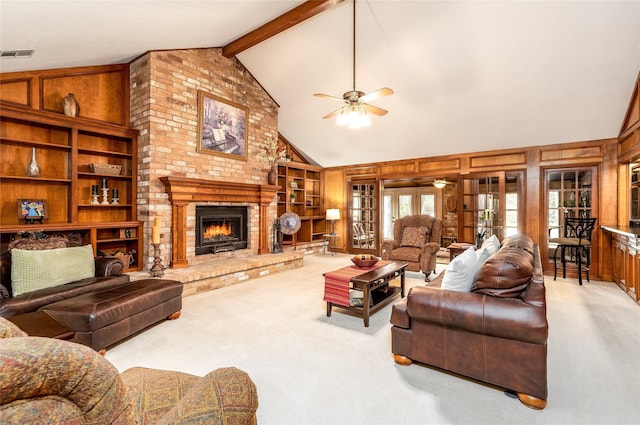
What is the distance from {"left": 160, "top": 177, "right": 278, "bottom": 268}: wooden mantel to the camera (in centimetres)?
467

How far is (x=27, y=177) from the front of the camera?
3732 millimetres

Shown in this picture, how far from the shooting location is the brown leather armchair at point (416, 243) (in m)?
5.07

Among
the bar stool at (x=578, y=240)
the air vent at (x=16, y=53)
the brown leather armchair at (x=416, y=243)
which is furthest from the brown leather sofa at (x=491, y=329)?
the air vent at (x=16, y=53)

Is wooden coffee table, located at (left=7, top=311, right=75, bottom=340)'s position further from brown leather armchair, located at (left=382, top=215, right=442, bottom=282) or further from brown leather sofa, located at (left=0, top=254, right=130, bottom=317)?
brown leather armchair, located at (left=382, top=215, right=442, bottom=282)

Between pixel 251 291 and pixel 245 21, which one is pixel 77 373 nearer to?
pixel 251 291

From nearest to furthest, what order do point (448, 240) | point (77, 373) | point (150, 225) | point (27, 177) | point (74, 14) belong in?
point (77, 373) → point (74, 14) → point (27, 177) → point (150, 225) → point (448, 240)

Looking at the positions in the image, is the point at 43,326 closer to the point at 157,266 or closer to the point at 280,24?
the point at 157,266

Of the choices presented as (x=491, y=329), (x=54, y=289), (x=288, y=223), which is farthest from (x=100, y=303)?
(x=288, y=223)

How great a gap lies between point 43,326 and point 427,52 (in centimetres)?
535

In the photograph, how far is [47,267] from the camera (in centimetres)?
304

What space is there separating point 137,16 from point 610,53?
228 inches

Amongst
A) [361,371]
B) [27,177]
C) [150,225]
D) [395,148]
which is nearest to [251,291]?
[150,225]

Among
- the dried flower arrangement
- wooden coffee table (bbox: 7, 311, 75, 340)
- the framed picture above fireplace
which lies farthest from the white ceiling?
wooden coffee table (bbox: 7, 311, 75, 340)

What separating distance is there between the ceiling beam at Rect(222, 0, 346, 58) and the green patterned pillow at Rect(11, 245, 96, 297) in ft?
12.7
